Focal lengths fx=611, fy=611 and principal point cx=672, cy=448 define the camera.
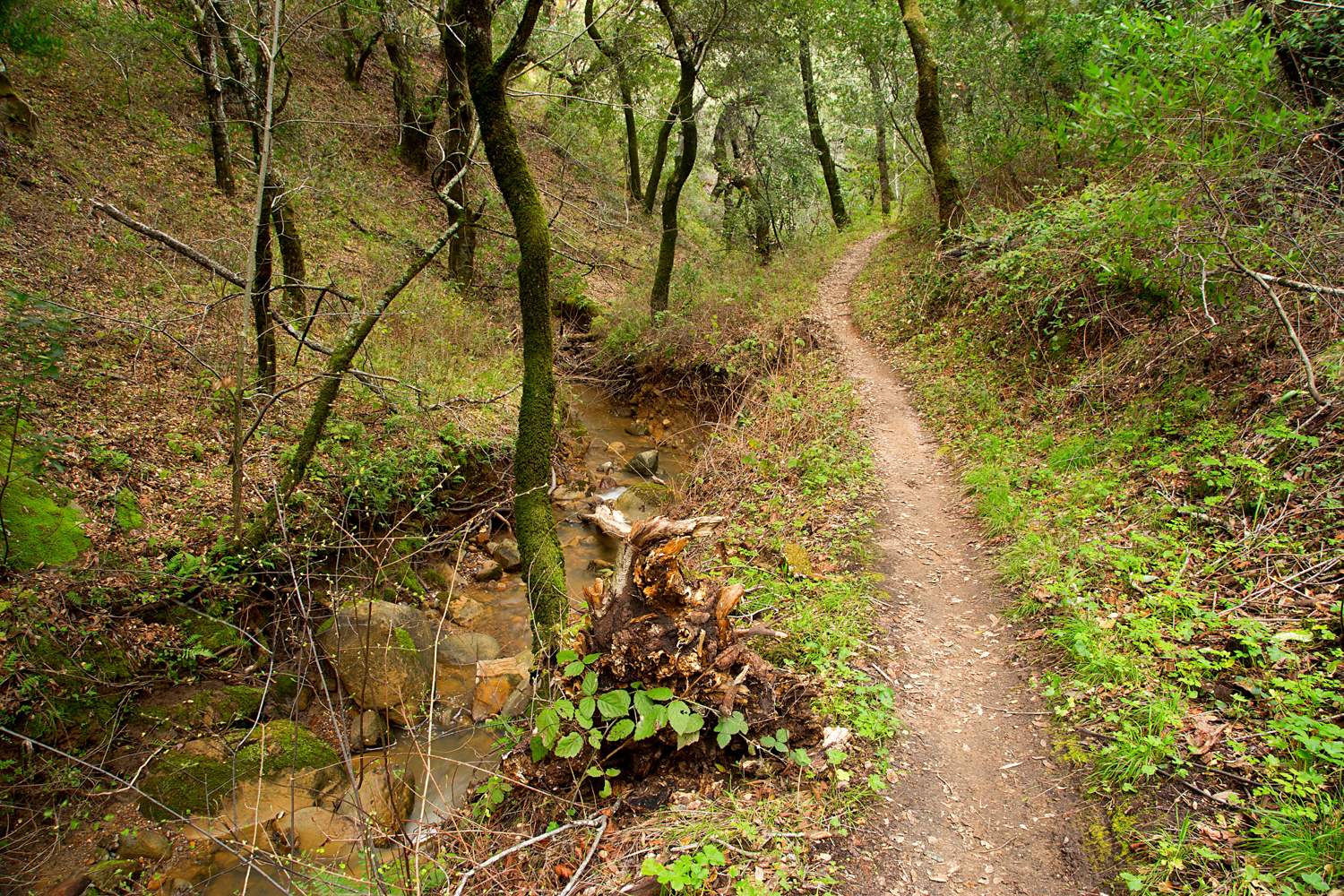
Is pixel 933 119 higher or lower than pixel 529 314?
higher

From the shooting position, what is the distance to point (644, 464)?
33.8 feet

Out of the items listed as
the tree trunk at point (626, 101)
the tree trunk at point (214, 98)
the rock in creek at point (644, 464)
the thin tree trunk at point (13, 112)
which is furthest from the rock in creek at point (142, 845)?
the tree trunk at point (626, 101)

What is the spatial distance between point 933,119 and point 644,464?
840 centimetres

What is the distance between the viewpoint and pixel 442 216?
51.3 ft

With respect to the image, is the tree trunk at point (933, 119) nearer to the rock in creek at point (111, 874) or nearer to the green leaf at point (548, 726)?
the green leaf at point (548, 726)

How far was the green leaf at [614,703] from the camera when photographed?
3.19m

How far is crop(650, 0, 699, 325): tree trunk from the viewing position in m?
10.7

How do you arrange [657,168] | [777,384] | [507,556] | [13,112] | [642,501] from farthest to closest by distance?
[657,168]
[777,384]
[642,501]
[13,112]
[507,556]

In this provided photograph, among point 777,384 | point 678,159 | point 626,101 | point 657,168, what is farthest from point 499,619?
point 657,168

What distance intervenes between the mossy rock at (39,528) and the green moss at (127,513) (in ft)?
0.79

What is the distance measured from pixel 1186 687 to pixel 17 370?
806 cm

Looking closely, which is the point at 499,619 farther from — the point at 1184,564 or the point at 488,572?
the point at 1184,564

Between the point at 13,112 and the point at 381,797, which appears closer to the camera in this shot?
the point at 381,797

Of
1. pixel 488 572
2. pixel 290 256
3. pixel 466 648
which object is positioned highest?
pixel 290 256
